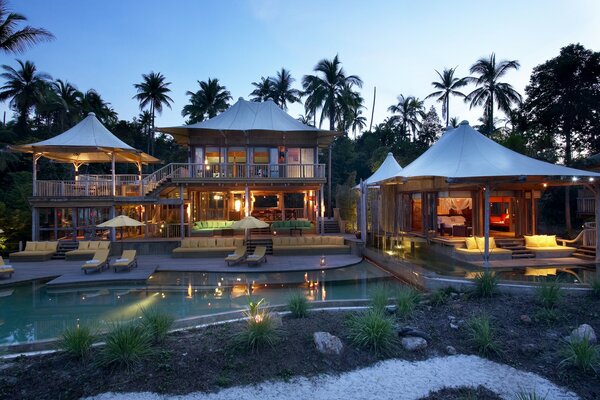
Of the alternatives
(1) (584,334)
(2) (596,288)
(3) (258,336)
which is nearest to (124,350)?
(3) (258,336)

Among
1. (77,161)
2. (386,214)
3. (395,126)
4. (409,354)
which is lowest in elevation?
(409,354)

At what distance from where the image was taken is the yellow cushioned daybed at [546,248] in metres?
14.8

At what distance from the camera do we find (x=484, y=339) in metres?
5.99

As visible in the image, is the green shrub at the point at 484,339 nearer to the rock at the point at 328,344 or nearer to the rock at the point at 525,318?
the rock at the point at 525,318

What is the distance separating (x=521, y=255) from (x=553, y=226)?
12.3 meters

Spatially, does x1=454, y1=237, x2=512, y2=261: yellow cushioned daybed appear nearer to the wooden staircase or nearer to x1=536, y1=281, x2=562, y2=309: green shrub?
the wooden staircase

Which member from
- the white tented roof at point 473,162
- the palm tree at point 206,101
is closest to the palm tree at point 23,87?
the palm tree at point 206,101

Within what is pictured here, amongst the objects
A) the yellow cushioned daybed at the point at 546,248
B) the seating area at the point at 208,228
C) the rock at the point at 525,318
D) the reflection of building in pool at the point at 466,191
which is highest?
the reflection of building in pool at the point at 466,191

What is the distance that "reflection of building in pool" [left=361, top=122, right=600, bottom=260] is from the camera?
13.4 meters

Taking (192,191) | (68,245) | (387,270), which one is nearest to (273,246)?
(387,270)

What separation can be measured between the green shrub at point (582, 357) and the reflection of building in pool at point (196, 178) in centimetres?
1617

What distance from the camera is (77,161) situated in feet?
78.4

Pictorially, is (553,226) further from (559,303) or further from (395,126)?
(395,126)

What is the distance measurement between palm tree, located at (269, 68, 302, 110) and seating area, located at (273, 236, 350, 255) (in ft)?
79.6
